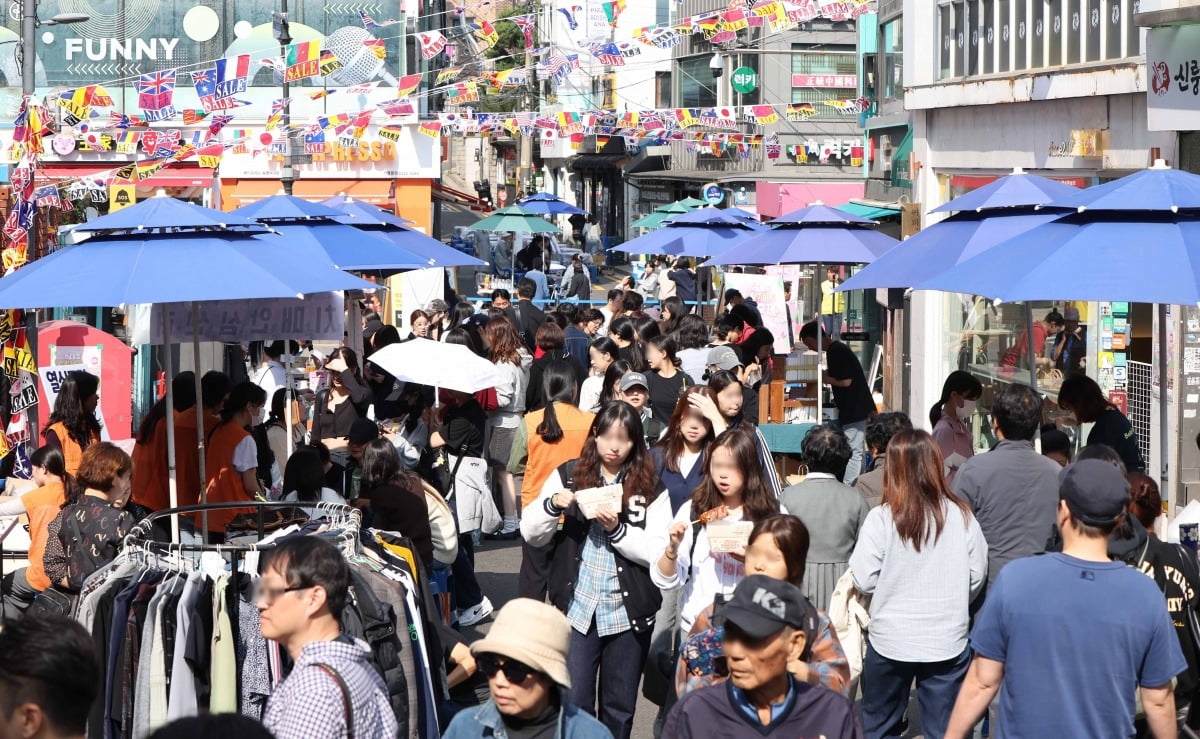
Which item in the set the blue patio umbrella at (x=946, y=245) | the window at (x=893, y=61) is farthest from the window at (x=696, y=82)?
the blue patio umbrella at (x=946, y=245)

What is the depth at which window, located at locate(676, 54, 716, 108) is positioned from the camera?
141ft

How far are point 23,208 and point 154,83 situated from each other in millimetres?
10646

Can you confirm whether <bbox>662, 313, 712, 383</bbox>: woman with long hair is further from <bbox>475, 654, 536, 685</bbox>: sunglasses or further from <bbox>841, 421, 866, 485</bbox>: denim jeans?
<bbox>475, 654, 536, 685</bbox>: sunglasses

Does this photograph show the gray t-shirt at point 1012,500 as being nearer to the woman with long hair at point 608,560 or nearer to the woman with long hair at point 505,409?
the woman with long hair at point 608,560

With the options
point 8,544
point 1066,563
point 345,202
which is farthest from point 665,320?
point 1066,563

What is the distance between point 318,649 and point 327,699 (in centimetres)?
20

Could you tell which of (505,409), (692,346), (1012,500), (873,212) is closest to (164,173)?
(873,212)

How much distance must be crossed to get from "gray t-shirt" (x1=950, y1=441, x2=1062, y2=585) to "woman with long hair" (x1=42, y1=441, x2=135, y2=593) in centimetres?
407

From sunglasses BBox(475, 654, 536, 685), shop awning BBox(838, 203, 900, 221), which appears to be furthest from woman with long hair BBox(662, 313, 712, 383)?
sunglasses BBox(475, 654, 536, 685)

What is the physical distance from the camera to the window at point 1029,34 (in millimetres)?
13539

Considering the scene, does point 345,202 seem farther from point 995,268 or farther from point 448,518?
point 995,268

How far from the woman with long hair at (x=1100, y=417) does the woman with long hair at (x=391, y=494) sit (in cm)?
362

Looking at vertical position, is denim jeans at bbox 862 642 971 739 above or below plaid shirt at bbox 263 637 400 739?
below

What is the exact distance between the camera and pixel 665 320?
61.3 ft
